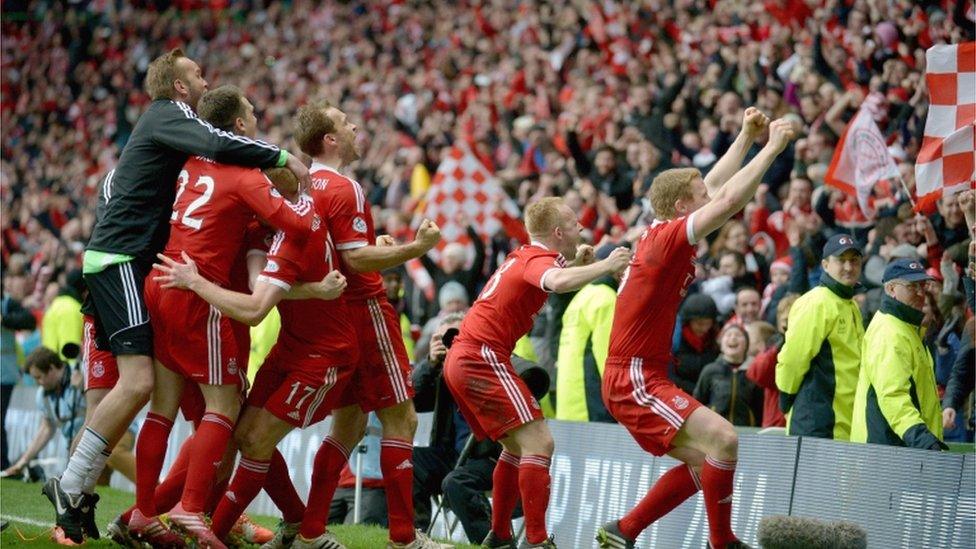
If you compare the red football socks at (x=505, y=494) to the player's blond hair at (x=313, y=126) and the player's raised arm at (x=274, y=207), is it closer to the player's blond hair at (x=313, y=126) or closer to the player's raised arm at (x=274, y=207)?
the player's raised arm at (x=274, y=207)

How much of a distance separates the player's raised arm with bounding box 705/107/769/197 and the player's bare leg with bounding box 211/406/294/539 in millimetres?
2753

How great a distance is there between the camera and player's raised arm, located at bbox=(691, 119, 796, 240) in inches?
288

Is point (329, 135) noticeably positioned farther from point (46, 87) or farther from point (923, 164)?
point (46, 87)

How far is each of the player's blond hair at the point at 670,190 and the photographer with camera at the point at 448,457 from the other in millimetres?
1645

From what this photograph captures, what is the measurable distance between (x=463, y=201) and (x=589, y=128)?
80.1 inches

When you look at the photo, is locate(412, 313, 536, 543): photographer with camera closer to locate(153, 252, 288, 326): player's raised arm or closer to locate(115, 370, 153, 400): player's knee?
locate(153, 252, 288, 326): player's raised arm

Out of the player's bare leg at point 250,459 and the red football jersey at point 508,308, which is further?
the red football jersey at point 508,308

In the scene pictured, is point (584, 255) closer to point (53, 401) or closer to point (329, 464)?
point (329, 464)

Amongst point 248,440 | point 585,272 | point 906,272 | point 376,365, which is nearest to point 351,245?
point 376,365

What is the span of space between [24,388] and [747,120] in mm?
11554

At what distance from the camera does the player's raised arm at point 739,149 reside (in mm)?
8047

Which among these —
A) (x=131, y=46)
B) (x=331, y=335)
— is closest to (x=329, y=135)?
(x=331, y=335)

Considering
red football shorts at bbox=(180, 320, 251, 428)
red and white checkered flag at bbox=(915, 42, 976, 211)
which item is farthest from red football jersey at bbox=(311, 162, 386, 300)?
red and white checkered flag at bbox=(915, 42, 976, 211)

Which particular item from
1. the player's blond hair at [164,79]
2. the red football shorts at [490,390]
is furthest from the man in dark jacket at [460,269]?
the player's blond hair at [164,79]
